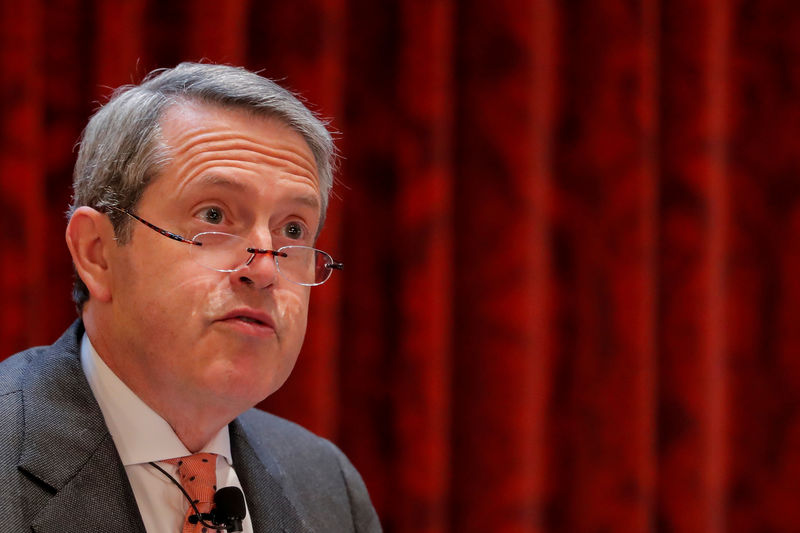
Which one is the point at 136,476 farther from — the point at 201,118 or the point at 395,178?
the point at 395,178

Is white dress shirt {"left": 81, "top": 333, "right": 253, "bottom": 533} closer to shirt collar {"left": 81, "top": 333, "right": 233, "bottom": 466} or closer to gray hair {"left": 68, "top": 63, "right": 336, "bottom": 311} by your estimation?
shirt collar {"left": 81, "top": 333, "right": 233, "bottom": 466}

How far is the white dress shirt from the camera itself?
131 centimetres

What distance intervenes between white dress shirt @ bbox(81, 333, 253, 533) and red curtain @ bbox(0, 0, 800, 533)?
0.95 m

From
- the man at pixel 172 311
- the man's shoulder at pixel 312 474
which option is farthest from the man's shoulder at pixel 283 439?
the man at pixel 172 311

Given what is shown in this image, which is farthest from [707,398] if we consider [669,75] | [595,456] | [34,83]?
[34,83]

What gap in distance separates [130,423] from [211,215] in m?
0.32

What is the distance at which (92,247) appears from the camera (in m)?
1.38

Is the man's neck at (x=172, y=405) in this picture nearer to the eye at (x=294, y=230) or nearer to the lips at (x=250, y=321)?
the lips at (x=250, y=321)

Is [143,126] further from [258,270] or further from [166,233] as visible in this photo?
[258,270]

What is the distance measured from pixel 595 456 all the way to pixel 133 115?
161 centimetres

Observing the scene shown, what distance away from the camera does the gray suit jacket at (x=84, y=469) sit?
119 cm

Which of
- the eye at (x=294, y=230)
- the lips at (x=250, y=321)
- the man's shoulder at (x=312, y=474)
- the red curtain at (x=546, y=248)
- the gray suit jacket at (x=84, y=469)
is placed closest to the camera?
the gray suit jacket at (x=84, y=469)

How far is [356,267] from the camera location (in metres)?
2.42

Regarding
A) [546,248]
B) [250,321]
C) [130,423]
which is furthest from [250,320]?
[546,248]
